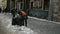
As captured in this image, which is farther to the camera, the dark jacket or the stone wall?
the stone wall

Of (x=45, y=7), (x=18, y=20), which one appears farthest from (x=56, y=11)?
(x=18, y=20)

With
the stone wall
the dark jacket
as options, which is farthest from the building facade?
the dark jacket

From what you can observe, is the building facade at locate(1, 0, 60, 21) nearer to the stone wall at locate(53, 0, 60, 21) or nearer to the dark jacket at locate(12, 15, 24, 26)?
the stone wall at locate(53, 0, 60, 21)

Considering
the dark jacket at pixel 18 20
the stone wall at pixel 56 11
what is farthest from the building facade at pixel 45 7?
the dark jacket at pixel 18 20

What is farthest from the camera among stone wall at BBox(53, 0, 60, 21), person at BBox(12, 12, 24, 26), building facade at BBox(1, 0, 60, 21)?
building facade at BBox(1, 0, 60, 21)

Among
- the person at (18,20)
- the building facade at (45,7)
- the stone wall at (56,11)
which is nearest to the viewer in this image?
the person at (18,20)

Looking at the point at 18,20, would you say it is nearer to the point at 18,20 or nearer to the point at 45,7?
the point at 18,20

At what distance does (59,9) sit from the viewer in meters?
11.5

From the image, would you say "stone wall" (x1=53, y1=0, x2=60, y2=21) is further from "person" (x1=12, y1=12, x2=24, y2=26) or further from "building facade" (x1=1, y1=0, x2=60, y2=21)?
"person" (x1=12, y1=12, x2=24, y2=26)

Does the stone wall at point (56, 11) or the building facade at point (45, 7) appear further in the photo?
the building facade at point (45, 7)

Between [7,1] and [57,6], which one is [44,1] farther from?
[7,1]

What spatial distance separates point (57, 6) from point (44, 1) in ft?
7.60

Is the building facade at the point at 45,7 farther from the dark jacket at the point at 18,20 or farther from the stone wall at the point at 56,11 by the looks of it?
the dark jacket at the point at 18,20

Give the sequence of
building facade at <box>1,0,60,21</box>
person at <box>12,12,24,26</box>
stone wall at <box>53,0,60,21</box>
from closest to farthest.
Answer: person at <box>12,12,24,26</box>
stone wall at <box>53,0,60,21</box>
building facade at <box>1,0,60,21</box>
